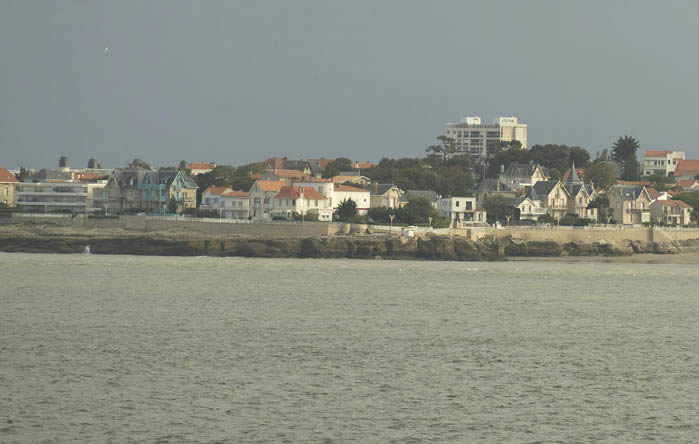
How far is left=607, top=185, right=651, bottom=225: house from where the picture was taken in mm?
83375

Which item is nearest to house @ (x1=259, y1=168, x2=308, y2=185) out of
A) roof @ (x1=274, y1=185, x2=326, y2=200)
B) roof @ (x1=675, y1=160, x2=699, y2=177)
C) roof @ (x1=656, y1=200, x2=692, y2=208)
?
roof @ (x1=274, y1=185, x2=326, y2=200)

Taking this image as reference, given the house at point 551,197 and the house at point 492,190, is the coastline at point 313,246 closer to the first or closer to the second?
the house at point 551,197

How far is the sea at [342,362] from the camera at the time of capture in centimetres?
1593

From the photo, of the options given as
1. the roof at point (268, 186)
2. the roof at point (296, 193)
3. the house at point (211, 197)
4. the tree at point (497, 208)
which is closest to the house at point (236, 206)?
the roof at point (268, 186)

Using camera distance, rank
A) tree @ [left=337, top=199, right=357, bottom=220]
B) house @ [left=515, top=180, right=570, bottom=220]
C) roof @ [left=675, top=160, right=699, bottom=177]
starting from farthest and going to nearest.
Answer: roof @ [left=675, top=160, right=699, bottom=177] < house @ [left=515, top=180, right=570, bottom=220] < tree @ [left=337, top=199, right=357, bottom=220]

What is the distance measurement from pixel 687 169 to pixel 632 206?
33.2 metres

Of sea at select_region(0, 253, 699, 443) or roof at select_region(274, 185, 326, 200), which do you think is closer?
sea at select_region(0, 253, 699, 443)

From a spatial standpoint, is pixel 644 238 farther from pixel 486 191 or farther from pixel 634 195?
pixel 486 191

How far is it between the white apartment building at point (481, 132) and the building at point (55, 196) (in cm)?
7150

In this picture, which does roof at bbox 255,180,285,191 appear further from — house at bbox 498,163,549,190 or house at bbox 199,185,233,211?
house at bbox 498,163,549,190

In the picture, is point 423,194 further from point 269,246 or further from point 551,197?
point 269,246

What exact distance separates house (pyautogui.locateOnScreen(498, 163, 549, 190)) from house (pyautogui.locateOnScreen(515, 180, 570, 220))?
9.50 metres

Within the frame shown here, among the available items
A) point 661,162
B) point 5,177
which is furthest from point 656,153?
point 5,177

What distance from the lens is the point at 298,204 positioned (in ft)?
227
